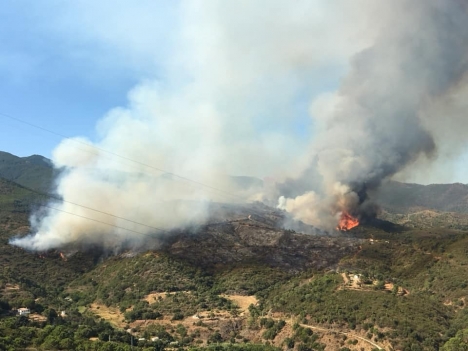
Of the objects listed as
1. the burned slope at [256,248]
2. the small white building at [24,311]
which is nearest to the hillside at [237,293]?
the burned slope at [256,248]

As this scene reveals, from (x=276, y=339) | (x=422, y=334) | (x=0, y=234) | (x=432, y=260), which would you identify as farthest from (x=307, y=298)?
(x=0, y=234)

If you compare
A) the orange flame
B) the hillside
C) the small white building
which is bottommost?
the small white building

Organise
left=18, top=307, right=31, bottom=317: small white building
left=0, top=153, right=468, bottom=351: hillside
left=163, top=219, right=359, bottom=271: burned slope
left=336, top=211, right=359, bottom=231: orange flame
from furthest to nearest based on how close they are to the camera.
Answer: left=336, top=211, right=359, bottom=231: orange flame, left=163, top=219, right=359, bottom=271: burned slope, left=18, top=307, right=31, bottom=317: small white building, left=0, top=153, right=468, bottom=351: hillside

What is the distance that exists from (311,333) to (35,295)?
2383 inches

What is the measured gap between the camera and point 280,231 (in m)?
139

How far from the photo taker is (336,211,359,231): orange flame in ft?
550

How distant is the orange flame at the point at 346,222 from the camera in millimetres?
167725

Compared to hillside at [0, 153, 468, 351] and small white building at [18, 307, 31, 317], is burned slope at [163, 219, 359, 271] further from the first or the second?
small white building at [18, 307, 31, 317]

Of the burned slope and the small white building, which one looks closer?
the small white building

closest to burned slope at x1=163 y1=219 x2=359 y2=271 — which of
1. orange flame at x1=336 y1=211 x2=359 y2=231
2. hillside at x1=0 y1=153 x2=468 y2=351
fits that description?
hillside at x1=0 y1=153 x2=468 y2=351

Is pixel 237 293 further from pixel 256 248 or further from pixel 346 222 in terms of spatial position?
pixel 346 222

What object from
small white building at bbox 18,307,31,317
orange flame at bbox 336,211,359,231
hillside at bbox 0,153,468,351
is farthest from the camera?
orange flame at bbox 336,211,359,231

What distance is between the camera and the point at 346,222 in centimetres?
16938

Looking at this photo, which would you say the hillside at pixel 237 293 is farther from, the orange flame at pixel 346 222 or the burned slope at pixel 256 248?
the orange flame at pixel 346 222
